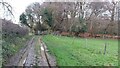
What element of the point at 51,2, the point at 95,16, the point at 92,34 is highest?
the point at 51,2

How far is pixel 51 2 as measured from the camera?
150 feet

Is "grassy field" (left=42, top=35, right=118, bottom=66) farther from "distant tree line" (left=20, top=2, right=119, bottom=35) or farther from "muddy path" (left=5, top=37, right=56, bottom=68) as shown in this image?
"distant tree line" (left=20, top=2, right=119, bottom=35)

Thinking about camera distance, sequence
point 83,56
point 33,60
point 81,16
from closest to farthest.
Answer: point 33,60 < point 83,56 < point 81,16

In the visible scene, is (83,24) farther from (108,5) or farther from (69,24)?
(108,5)

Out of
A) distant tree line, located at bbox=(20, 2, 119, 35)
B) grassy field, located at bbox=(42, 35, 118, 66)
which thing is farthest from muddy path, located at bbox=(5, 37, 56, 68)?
distant tree line, located at bbox=(20, 2, 119, 35)

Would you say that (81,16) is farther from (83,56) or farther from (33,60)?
(33,60)

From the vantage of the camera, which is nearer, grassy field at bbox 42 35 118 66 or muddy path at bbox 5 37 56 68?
grassy field at bbox 42 35 118 66

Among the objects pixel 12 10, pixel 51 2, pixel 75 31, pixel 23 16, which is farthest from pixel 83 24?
pixel 12 10

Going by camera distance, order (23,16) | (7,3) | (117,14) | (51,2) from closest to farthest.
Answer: (7,3), (51,2), (117,14), (23,16)

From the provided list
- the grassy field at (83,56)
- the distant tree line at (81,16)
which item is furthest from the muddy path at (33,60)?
the distant tree line at (81,16)

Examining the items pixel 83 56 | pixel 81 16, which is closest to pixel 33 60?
pixel 83 56

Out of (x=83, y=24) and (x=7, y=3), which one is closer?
(x=7, y=3)

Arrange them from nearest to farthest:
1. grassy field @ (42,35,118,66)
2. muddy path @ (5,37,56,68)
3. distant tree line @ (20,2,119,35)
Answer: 1. grassy field @ (42,35,118,66)
2. muddy path @ (5,37,56,68)
3. distant tree line @ (20,2,119,35)

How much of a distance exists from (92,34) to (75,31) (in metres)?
3.56
